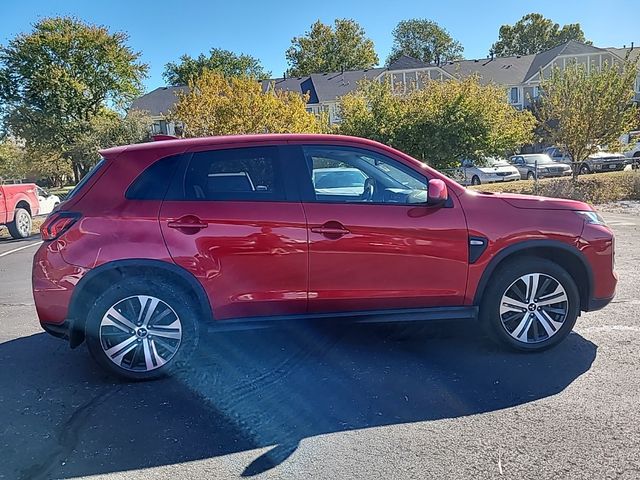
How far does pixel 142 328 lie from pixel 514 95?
55967mm

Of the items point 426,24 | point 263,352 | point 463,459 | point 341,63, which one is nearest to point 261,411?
point 263,352

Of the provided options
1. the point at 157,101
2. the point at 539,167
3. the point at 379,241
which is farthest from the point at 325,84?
the point at 379,241

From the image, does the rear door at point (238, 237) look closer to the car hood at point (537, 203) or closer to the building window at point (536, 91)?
the car hood at point (537, 203)

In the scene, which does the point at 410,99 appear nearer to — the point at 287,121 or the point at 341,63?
the point at 287,121

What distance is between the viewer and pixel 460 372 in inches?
158

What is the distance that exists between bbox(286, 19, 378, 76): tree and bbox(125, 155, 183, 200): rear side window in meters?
72.3

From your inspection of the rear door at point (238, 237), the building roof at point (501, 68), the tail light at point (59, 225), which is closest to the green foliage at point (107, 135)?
the tail light at point (59, 225)

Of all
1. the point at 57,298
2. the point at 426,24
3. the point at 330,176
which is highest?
the point at 426,24

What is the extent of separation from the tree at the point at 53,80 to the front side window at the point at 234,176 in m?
37.3

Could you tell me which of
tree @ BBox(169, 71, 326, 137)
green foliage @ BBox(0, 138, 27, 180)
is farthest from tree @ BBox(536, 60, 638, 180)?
green foliage @ BBox(0, 138, 27, 180)

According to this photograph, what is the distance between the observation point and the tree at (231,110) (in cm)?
1703

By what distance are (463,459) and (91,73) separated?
4315cm

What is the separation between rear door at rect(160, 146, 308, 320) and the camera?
153 inches

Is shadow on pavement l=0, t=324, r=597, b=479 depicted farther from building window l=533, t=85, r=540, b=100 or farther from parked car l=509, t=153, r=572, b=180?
building window l=533, t=85, r=540, b=100
